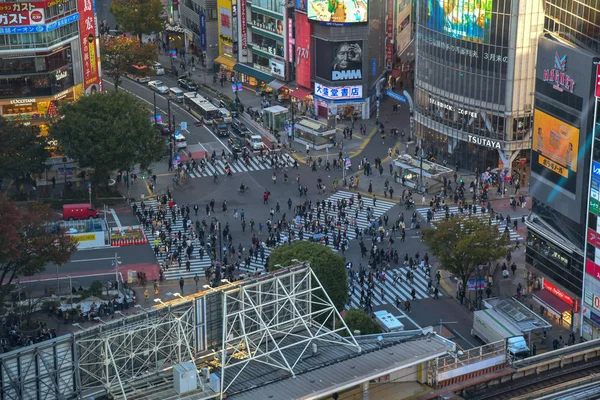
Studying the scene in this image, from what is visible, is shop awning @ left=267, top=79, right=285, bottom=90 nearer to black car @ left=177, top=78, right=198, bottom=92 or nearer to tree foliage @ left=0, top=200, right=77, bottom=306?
black car @ left=177, top=78, right=198, bottom=92

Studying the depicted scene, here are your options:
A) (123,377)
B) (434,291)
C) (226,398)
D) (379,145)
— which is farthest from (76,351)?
(379,145)

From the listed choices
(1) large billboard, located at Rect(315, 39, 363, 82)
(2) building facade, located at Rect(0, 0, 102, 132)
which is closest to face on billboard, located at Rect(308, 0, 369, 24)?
(1) large billboard, located at Rect(315, 39, 363, 82)

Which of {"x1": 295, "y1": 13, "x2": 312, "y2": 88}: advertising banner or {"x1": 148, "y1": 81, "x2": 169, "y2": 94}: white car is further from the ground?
{"x1": 295, "y1": 13, "x2": 312, "y2": 88}: advertising banner

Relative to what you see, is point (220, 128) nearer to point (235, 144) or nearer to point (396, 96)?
point (235, 144)

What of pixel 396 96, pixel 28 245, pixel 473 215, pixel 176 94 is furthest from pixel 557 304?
pixel 176 94

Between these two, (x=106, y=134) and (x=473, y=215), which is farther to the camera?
(x=106, y=134)

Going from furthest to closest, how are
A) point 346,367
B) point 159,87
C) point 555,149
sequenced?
point 159,87 < point 555,149 < point 346,367
